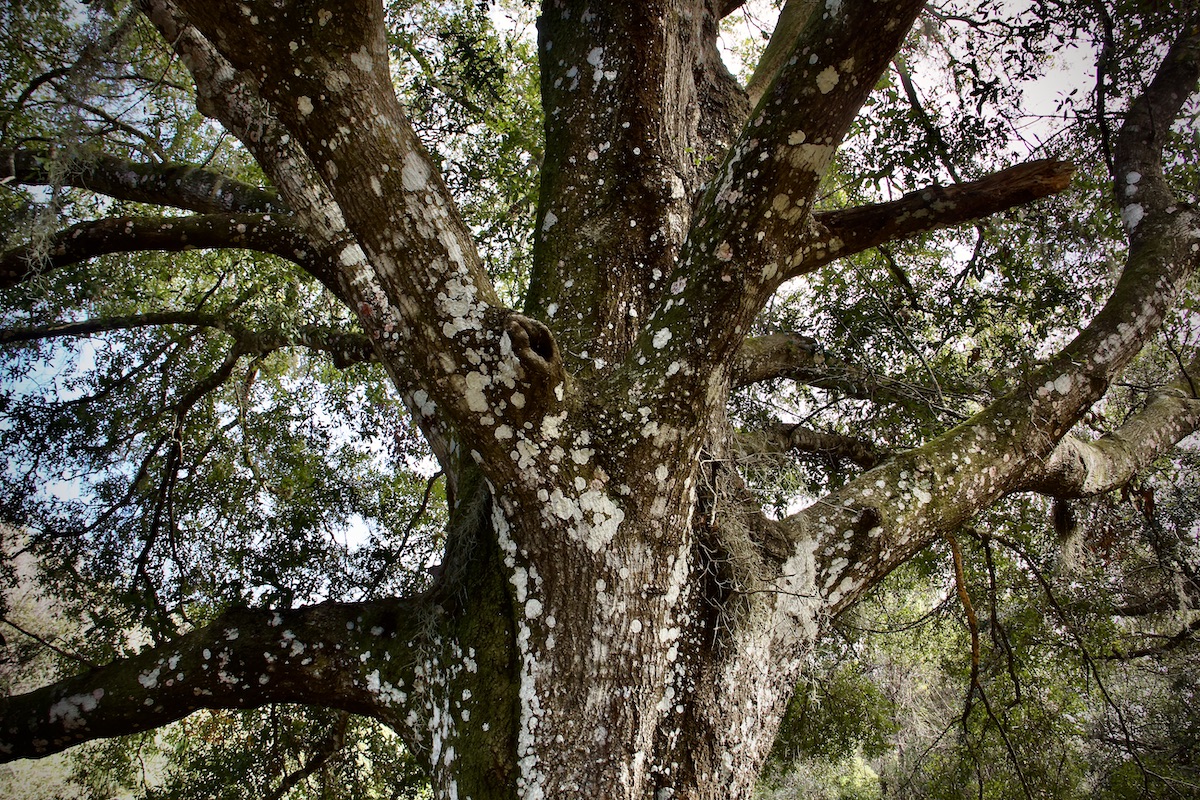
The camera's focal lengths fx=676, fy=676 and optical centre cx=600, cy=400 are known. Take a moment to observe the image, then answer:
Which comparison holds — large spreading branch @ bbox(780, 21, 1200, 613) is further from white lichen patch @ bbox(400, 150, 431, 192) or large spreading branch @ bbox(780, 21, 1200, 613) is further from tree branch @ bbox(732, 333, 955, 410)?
white lichen patch @ bbox(400, 150, 431, 192)

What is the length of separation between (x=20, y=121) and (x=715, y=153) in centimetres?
601

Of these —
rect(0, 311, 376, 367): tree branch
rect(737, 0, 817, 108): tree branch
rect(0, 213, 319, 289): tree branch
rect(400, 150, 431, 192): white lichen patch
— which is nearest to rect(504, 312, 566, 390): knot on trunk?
rect(400, 150, 431, 192): white lichen patch

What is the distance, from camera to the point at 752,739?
2691mm

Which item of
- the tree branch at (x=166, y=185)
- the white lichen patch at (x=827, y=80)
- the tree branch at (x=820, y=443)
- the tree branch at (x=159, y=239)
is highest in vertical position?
the tree branch at (x=166, y=185)

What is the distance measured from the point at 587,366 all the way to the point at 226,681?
208cm

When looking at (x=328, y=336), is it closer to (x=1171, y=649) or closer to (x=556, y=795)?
(x=556, y=795)

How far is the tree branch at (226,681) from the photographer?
2.89 m

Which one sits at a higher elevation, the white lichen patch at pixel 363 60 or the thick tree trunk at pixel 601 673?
the white lichen patch at pixel 363 60

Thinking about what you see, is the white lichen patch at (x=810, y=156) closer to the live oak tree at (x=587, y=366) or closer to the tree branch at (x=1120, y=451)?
the live oak tree at (x=587, y=366)

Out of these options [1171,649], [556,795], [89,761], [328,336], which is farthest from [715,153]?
[89,761]

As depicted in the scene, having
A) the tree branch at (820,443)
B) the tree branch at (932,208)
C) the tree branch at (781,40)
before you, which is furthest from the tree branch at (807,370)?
the tree branch at (781,40)

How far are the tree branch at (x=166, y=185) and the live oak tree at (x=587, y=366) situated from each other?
23 millimetres

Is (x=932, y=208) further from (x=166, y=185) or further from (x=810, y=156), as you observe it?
(x=166, y=185)

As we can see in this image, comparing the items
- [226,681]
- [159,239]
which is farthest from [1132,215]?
[159,239]
